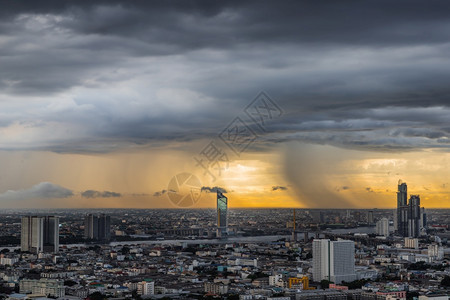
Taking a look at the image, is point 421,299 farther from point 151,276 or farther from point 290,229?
point 290,229

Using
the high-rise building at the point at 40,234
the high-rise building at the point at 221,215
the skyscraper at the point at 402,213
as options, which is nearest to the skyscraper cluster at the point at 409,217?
the skyscraper at the point at 402,213

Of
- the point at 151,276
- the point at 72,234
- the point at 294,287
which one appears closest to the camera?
the point at 294,287

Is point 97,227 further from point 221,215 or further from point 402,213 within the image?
point 402,213

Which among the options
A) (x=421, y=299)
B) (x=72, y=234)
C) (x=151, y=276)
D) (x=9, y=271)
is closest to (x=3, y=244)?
(x=72, y=234)

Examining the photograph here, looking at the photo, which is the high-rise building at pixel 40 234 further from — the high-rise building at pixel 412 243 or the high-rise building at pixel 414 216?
the high-rise building at pixel 414 216

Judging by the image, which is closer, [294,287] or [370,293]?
[370,293]

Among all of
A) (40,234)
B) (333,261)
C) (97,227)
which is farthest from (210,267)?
(97,227)

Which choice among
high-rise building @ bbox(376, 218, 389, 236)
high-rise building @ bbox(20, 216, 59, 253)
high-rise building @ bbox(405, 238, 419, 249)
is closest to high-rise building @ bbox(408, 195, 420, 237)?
high-rise building @ bbox(376, 218, 389, 236)

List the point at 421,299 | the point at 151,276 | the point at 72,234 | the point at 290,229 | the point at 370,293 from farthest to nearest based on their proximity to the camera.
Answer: the point at 290,229
the point at 72,234
the point at 151,276
the point at 370,293
the point at 421,299
